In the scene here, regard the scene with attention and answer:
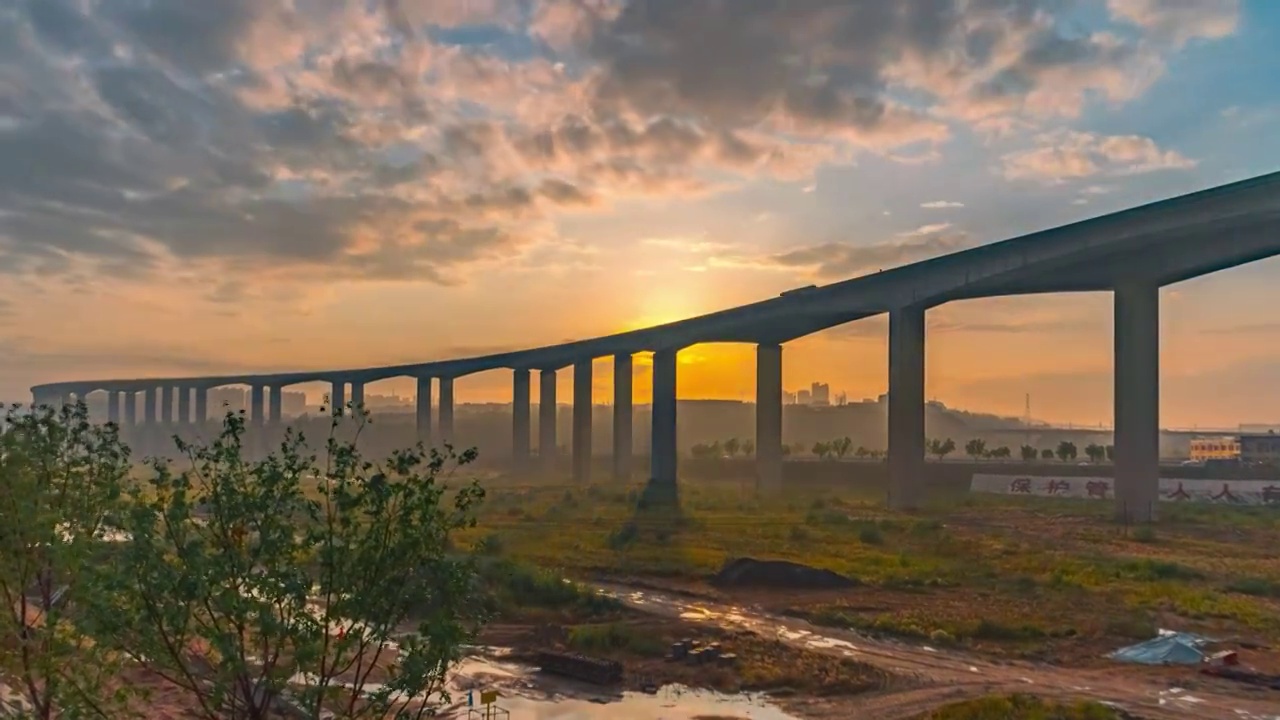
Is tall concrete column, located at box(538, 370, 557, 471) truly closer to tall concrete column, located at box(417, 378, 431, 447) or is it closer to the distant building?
tall concrete column, located at box(417, 378, 431, 447)

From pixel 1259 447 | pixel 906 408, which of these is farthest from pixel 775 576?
pixel 1259 447

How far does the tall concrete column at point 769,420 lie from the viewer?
8494 cm

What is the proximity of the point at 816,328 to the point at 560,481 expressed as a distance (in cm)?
3460

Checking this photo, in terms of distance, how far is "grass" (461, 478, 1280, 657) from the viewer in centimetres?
3098

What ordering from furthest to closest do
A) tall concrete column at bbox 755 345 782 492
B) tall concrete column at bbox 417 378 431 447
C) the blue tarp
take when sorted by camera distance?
tall concrete column at bbox 417 378 431 447 < tall concrete column at bbox 755 345 782 492 < the blue tarp

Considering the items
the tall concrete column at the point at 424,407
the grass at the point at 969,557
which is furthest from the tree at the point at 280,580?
the tall concrete column at the point at 424,407

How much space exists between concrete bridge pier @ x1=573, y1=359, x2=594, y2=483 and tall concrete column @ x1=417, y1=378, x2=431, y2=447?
33046 millimetres

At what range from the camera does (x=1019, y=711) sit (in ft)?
69.8

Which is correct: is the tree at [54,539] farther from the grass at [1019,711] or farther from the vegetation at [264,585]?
the grass at [1019,711]

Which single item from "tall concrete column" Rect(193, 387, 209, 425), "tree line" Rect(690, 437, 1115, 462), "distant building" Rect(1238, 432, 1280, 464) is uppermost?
"tall concrete column" Rect(193, 387, 209, 425)

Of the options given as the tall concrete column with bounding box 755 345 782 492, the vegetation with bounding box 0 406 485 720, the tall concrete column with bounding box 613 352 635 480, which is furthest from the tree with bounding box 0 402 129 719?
the tall concrete column with bounding box 613 352 635 480

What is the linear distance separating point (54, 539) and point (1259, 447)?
128696mm

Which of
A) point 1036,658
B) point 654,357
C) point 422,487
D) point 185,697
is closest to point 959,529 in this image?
point 1036,658

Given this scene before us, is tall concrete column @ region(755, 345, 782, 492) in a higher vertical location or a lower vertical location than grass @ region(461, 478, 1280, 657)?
higher
